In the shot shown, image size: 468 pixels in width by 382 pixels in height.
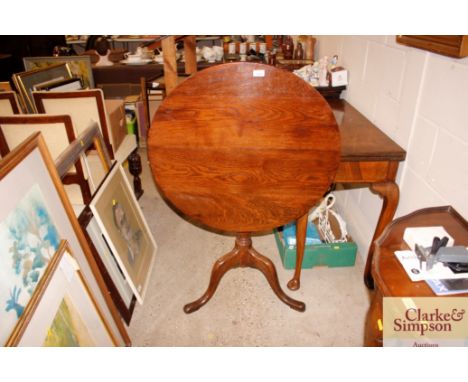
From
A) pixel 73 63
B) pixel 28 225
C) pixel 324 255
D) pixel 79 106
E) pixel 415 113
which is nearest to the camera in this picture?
pixel 28 225

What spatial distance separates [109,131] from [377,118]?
1753mm

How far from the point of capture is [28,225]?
104 centimetres

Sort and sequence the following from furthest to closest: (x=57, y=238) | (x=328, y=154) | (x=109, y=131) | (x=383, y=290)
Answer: (x=109, y=131) → (x=328, y=154) → (x=57, y=238) → (x=383, y=290)

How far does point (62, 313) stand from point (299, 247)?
117 centimetres

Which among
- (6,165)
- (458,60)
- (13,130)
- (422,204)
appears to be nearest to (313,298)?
(422,204)

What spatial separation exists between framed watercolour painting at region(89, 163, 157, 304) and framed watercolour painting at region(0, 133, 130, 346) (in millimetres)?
346

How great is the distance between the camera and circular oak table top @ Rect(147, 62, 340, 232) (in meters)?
1.23

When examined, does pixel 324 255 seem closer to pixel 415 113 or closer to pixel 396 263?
pixel 415 113

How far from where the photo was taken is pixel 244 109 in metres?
1.24

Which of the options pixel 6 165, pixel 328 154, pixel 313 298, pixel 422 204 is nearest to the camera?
pixel 6 165

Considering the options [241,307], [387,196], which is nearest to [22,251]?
[241,307]

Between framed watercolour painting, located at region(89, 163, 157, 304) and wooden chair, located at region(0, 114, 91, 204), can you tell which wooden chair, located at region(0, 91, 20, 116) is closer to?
wooden chair, located at region(0, 114, 91, 204)
